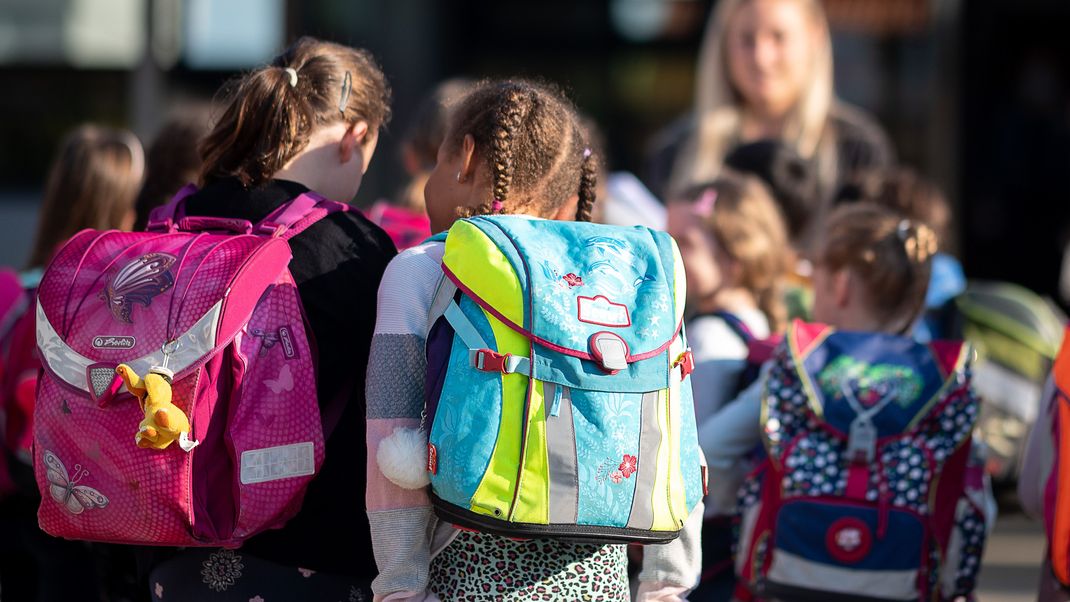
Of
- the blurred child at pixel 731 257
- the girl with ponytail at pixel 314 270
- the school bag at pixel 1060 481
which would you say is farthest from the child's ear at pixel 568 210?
the school bag at pixel 1060 481

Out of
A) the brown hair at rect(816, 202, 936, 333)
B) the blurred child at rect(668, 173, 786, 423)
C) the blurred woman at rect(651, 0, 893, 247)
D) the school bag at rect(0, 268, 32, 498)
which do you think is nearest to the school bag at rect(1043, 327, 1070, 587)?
the brown hair at rect(816, 202, 936, 333)

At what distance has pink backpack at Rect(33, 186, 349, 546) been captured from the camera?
2.29 meters

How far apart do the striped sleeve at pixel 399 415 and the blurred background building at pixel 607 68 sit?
5592 mm

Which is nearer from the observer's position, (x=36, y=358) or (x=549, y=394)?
(x=549, y=394)

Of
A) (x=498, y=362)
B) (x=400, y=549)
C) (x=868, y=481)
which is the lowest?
(x=868, y=481)

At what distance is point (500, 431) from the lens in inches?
86.8

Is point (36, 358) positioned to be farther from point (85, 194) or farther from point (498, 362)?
point (498, 362)

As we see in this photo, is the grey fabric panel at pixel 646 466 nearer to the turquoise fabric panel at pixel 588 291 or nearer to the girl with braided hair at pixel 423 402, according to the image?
the turquoise fabric panel at pixel 588 291

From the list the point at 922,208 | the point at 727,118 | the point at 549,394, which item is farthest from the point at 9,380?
the point at 922,208

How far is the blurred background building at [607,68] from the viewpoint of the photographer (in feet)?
26.6

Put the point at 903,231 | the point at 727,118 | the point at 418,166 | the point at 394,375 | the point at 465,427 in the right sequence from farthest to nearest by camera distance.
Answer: the point at 727,118 < the point at 418,166 < the point at 903,231 < the point at 394,375 < the point at 465,427

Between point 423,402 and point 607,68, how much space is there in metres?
7.29

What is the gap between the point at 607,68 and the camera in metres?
9.40

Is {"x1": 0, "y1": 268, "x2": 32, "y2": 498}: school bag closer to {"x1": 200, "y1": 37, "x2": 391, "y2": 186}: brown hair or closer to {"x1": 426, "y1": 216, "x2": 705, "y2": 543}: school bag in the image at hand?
{"x1": 200, "y1": 37, "x2": 391, "y2": 186}: brown hair
